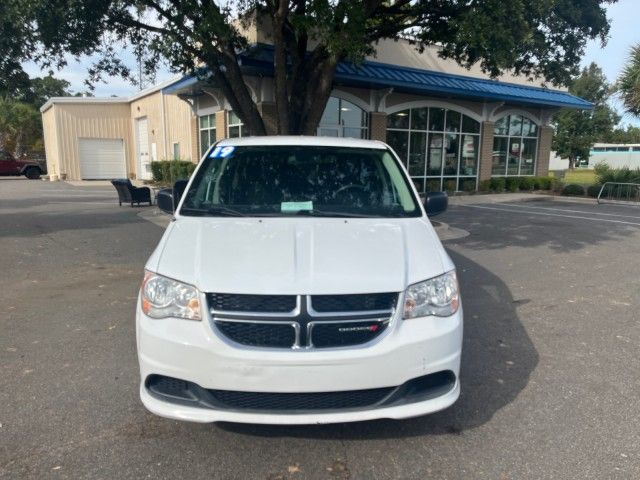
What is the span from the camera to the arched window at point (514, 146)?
856 inches

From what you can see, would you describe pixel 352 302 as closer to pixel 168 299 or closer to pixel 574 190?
pixel 168 299

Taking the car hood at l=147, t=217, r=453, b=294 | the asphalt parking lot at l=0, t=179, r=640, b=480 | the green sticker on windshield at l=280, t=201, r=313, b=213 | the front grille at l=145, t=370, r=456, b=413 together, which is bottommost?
the asphalt parking lot at l=0, t=179, r=640, b=480

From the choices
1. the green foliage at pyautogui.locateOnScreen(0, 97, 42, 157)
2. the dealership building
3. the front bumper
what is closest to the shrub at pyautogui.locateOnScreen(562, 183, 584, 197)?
the dealership building

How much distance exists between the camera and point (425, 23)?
394 inches

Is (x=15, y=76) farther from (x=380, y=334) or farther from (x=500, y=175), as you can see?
(x=500, y=175)

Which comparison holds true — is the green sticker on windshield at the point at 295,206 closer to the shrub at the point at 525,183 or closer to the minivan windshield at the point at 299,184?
the minivan windshield at the point at 299,184

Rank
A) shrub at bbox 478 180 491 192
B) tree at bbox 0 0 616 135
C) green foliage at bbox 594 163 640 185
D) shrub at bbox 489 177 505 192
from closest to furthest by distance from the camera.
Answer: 1. tree at bbox 0 0 616 135
2. green foliage at bbox 594 163 640 185
3. shrub at bbox 478 180 491 192
4. shrub at bbox 489 177 505 192

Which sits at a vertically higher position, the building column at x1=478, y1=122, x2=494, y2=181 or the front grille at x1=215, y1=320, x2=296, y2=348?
the building column at x1=478, y1=122, x2=494, y2=181

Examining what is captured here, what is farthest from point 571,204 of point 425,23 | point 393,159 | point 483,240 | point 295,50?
point 393,159

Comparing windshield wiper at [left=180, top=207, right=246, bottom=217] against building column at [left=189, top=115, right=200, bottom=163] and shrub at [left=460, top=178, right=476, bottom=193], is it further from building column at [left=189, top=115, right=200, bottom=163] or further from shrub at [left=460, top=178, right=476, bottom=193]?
shrub at [left=460, top=178, right=476, bottom=193]

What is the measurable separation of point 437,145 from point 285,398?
18428 mm

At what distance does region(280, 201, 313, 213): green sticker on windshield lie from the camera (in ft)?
11.8

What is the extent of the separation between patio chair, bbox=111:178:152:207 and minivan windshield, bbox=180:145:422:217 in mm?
11540

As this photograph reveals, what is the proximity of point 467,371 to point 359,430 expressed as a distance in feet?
4.23
